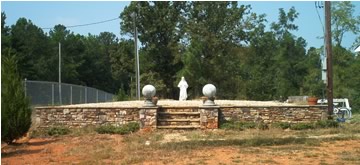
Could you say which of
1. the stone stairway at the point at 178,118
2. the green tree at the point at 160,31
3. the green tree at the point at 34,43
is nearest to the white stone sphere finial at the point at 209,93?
the stone stairway at the point at 178,118

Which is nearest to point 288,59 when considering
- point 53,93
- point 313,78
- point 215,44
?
point 313,78

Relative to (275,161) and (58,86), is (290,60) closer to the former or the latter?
(58,86)

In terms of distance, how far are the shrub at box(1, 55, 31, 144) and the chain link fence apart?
5935mm

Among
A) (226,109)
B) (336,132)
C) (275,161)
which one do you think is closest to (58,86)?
(226,109)

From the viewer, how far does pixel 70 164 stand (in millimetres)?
8570

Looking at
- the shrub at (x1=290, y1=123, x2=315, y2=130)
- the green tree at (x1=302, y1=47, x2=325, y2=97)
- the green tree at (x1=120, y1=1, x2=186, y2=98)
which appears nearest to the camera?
the shrub at (x1=290, y1=123, x2=315, y2=130)

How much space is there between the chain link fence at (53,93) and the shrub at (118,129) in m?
5.21

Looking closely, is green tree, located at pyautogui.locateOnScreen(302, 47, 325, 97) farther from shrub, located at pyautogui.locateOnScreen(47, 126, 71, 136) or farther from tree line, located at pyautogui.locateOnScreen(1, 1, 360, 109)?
shrub, located at pyautogui.locateOnScreen(47, 126, 71, 136)

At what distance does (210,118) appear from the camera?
47.2ft

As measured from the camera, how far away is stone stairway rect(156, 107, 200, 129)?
1457 cm

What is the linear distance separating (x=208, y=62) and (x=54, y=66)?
110ft

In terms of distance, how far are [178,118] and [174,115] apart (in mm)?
177

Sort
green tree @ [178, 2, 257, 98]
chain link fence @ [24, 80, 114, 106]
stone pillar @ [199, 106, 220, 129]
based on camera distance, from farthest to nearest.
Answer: green tree @ [178, 2, 257, 98] < chain link fence @ [24, 80, 114, 106] < stone pillar @ [199, 106, 220, 129]

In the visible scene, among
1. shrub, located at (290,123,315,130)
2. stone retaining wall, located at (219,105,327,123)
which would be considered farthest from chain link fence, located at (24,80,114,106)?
shrub, located at (290,123,315,130)
